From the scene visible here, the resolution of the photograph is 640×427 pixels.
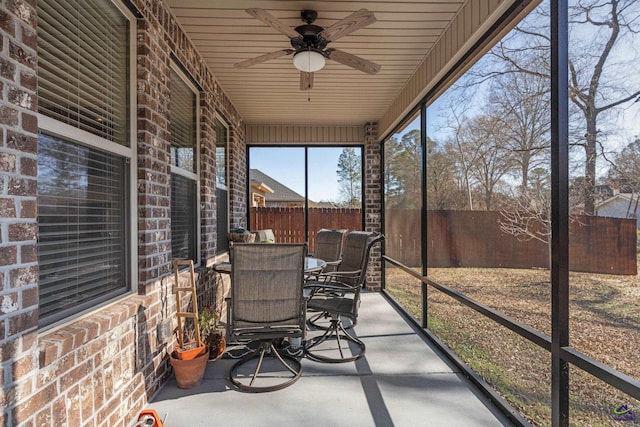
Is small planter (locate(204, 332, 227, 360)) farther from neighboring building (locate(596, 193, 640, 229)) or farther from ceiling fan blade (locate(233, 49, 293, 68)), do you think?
neighboring building (locate(596, 193, 640, 229))

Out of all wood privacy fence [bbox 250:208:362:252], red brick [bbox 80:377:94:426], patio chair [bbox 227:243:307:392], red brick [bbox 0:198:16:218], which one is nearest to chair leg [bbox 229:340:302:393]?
patio chair [bbox 227:243:307:392]

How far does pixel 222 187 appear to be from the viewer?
15.3 feet

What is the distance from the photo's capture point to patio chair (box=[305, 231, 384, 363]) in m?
2.95

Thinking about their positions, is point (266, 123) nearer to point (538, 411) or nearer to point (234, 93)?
point (234, 93)

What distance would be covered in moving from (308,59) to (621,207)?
2.27 meters

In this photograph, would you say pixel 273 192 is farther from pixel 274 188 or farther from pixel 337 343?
pixel 337 343

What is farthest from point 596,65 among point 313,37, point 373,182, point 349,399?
point 373,182

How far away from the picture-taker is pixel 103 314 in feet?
5.75

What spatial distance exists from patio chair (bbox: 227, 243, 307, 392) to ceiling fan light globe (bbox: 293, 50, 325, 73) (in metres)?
1.48

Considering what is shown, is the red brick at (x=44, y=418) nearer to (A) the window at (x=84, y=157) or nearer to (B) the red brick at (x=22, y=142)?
(A) the window at (x=84, y=157)

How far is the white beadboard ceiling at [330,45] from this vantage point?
2.54 m

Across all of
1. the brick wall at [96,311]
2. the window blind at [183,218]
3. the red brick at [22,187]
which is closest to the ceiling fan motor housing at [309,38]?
the brick wall at [96,311]

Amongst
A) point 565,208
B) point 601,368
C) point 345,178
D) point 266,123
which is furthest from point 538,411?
point 266,123

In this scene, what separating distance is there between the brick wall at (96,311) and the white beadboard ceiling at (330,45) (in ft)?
0.98
